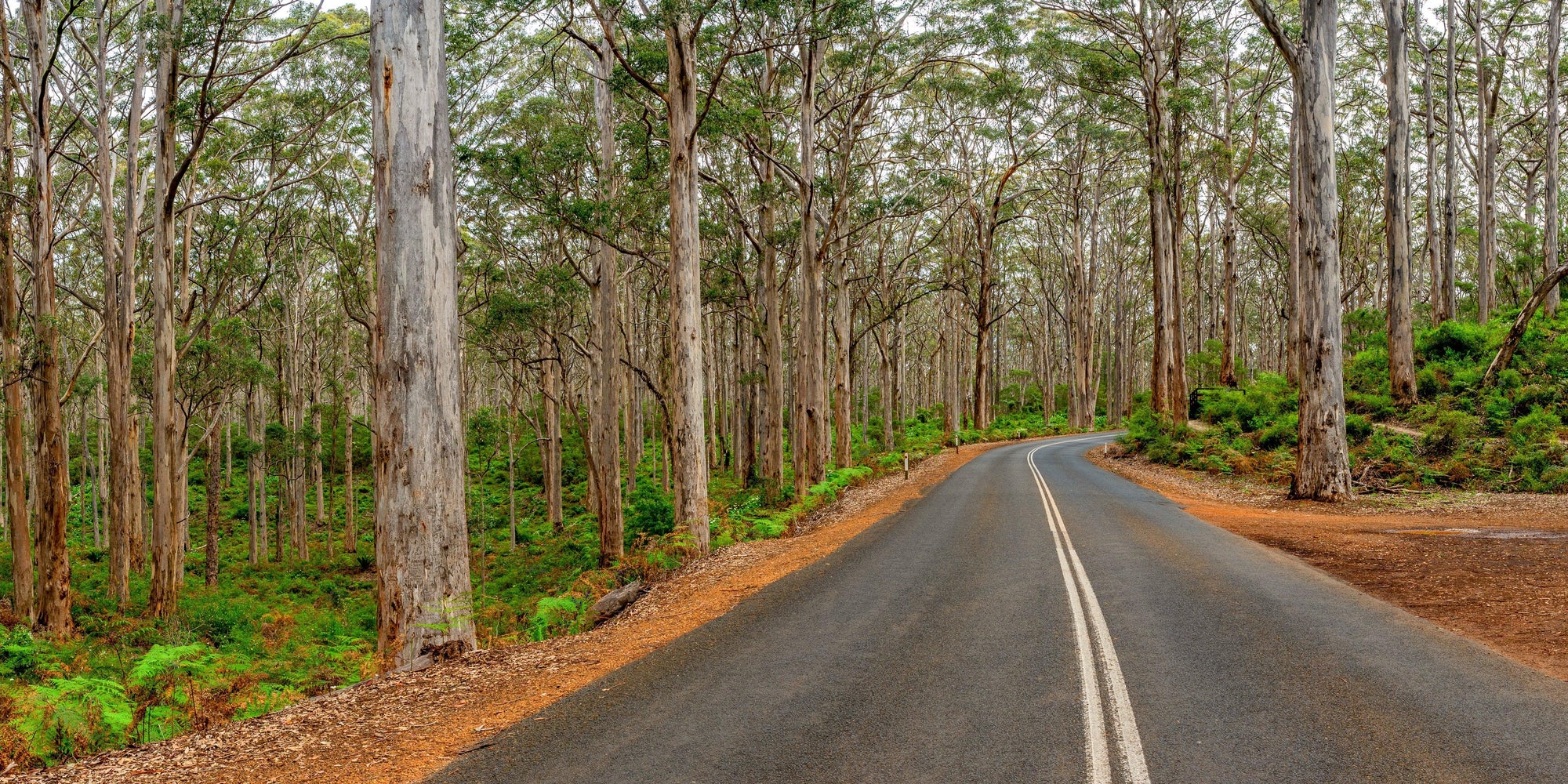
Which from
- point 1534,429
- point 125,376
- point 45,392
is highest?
point 125,376

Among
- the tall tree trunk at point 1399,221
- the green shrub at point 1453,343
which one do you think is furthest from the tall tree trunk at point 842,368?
the green shrub at point 1453,343

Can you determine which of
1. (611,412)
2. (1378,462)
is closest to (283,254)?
(611,412)

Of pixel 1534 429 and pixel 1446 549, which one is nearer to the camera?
pixel 1446 549

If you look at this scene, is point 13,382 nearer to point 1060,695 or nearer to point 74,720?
point 74,720

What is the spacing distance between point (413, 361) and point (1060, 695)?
5387 millimetres

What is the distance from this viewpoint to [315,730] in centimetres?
484

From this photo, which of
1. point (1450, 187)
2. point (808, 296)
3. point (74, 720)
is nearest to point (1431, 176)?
point (1450, 187)

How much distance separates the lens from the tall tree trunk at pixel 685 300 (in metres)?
12.2

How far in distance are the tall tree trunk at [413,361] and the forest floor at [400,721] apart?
56cm

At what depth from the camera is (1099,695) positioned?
4949 millimetres

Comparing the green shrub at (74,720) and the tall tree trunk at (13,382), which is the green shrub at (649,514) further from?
the green shrub at (74,720)

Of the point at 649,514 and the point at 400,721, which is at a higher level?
the point at 400,721

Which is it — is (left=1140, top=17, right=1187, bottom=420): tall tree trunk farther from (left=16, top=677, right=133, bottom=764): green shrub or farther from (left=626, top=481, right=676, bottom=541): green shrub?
(left=16, top=677, right=133, bottom=764): green shrub

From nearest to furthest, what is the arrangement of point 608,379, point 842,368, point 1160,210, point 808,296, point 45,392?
point 45,392 < point 608,379 < point 808,296 < point 842,368 < point 1160,210
